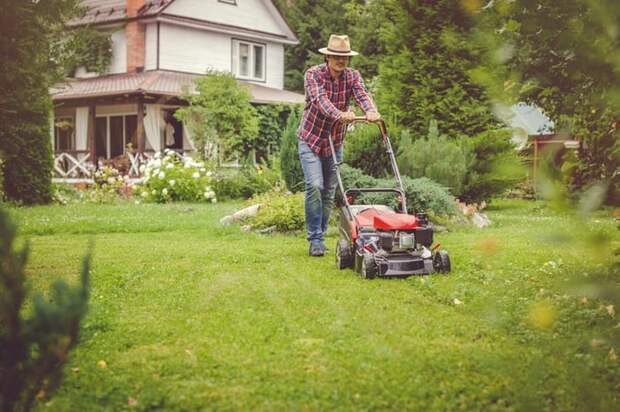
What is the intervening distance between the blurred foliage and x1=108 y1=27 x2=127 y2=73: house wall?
25.3m

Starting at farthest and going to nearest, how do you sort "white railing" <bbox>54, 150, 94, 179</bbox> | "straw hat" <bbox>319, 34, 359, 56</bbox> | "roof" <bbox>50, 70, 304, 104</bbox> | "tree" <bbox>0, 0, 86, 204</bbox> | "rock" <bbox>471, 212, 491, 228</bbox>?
"white railing" <bbox>54, 150, 94, 179</bbox> < "roof" <bbox>50, 70, 304, 104</bbox> < "rock" <bbox>471, 212, 491, 228</bbox> < "straw hat" <bbox>319, 34, 359, 56</bbox> < "tree" <bbox>0, 0, 86, 204</bbox>

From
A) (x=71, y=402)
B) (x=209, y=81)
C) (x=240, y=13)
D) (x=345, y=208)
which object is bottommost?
(x=71, y=402)

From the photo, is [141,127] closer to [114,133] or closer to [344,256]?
[114,133]

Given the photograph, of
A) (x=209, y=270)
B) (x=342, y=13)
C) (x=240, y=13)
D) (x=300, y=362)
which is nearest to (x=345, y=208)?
(x=209, y=270)

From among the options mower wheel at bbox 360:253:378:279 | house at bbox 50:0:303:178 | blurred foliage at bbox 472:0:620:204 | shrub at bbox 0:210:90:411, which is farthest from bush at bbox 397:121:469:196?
house at bbox 50:0:303:178

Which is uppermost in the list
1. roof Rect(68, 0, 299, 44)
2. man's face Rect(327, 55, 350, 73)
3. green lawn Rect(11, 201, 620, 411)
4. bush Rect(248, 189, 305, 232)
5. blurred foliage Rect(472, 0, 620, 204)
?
roof Rect(68, 0, 299, 44)

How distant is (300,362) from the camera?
3887 millimetres

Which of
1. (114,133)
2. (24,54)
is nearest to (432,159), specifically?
(24,54)

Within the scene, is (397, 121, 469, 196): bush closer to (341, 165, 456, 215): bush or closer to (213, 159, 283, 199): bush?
(341, 165, 456, 215): bush

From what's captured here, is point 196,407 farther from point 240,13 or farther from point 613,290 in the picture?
point 240,13

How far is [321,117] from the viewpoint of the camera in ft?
24.6

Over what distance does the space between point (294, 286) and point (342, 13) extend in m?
33.1

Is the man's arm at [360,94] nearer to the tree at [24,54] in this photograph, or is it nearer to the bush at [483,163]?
the tree at [24,54]

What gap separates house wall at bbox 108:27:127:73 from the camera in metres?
27.2
